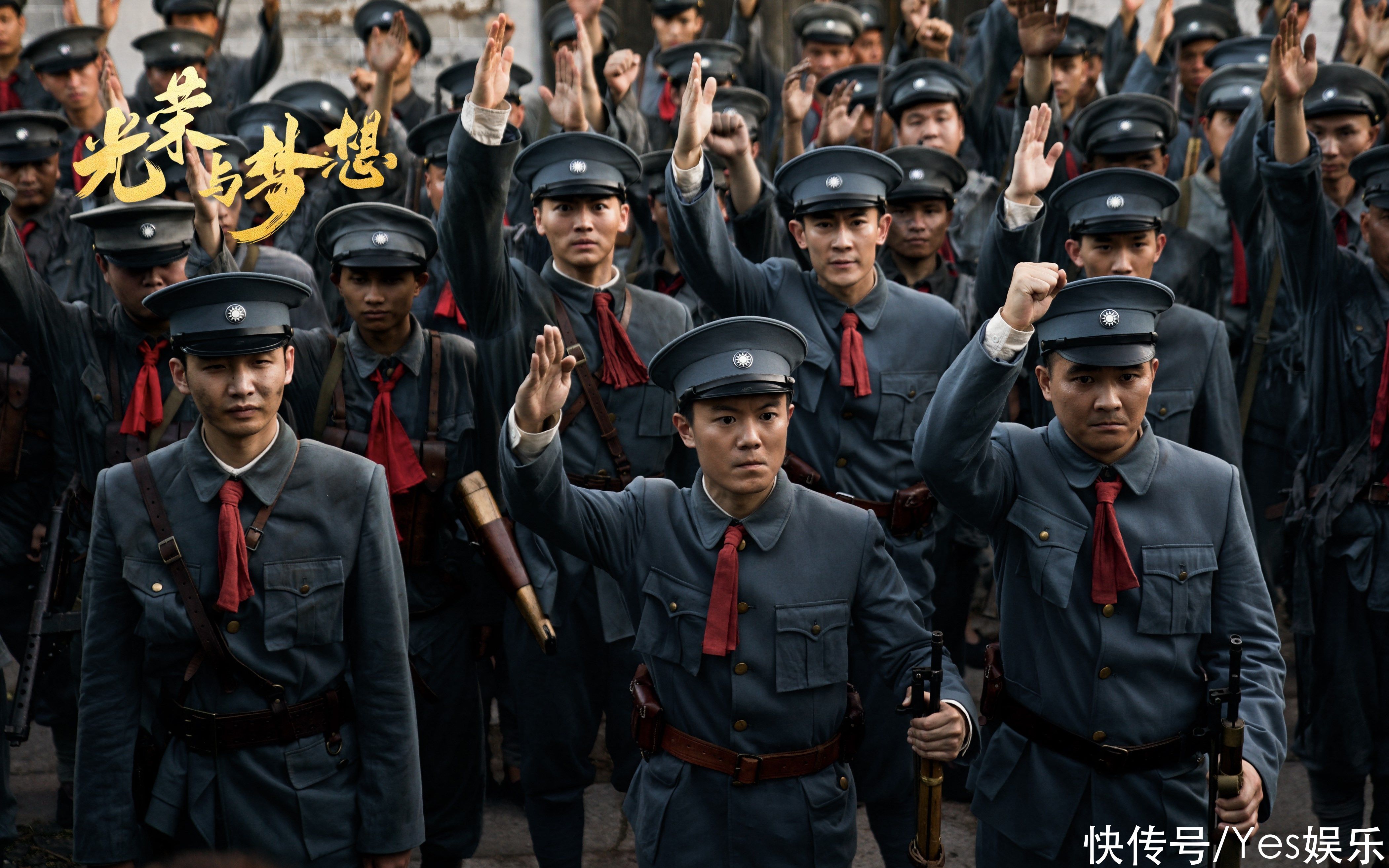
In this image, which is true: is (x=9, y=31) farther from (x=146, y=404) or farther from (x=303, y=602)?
(x=303, y=602)

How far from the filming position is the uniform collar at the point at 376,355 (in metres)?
4.84

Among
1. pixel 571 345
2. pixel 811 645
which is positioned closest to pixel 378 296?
pixel 571 345

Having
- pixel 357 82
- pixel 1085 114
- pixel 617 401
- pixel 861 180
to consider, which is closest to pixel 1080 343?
pixel 861 180

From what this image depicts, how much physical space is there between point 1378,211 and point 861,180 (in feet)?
5.72

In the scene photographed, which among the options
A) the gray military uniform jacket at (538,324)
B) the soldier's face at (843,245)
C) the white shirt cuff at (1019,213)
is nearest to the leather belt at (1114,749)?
the gray military uniform jacket at (538,324)

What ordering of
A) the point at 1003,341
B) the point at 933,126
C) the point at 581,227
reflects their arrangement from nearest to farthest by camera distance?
1. the point at 1003,341
2. the point at 581,227
3. the point at 933,126

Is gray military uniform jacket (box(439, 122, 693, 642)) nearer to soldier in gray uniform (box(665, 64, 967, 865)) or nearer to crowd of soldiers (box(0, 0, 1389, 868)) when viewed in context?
crowd of soldiers (box(0, 0, 1389, 868))

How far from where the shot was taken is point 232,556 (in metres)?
3.46

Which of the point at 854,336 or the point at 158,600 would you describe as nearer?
the point at 158,600

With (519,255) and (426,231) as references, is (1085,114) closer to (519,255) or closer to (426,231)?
(519,255)

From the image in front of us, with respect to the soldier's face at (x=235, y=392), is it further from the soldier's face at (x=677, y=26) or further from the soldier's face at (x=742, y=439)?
the soldier's face at (x=677, y=26)

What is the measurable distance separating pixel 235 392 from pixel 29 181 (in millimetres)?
3482

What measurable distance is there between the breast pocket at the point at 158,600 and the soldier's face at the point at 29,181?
138 inches

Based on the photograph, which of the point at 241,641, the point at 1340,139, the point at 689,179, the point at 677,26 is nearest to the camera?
the point at 241,641
